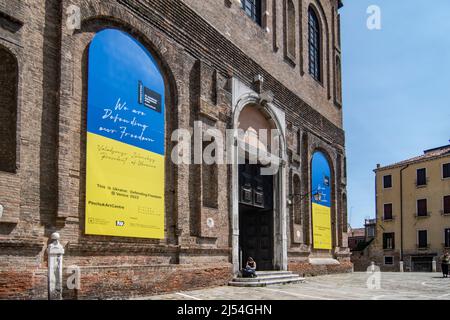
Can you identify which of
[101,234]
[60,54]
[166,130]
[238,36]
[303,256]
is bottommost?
[303,256]

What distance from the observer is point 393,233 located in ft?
147

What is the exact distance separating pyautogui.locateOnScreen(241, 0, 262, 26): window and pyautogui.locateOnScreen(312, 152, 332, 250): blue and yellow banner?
22.9 feet

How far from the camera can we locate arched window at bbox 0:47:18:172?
31.1 ft

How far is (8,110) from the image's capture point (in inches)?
381

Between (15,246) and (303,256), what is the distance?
13993 millimetres

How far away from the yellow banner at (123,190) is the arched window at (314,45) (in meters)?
13.7

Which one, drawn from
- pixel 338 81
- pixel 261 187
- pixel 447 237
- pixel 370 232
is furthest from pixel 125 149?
pixel 370 232

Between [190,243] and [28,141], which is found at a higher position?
[28,141]

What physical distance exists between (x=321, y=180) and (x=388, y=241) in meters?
24.0

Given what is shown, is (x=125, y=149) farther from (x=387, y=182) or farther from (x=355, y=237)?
(x=355, y=237)

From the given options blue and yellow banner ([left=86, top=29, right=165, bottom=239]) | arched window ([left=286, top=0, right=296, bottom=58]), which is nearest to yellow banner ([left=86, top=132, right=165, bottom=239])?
blue and yellow banner ([left=86, top=29, right=165, bottom=239])

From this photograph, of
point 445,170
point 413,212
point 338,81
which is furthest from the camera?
point 413,212

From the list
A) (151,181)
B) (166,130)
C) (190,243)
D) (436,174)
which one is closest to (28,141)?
(151,181)

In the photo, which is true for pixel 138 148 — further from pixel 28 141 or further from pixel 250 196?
pixel 250 196
